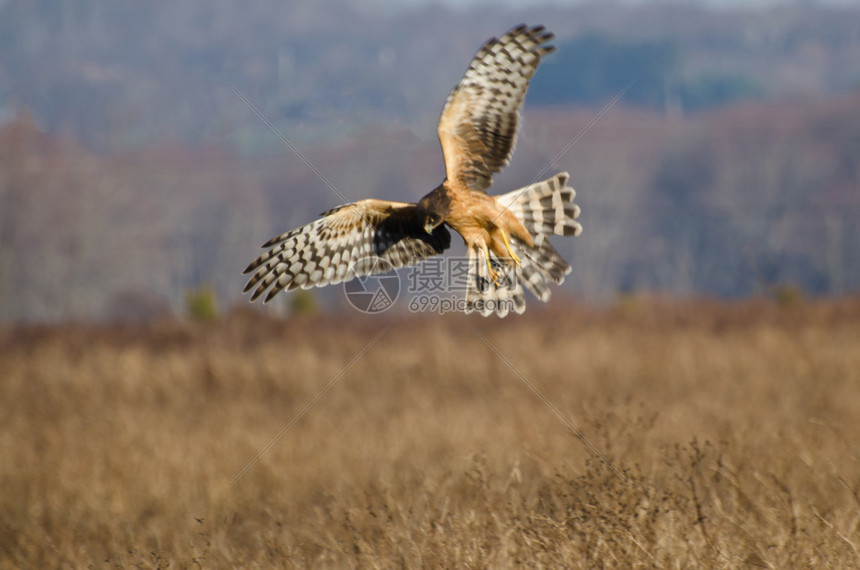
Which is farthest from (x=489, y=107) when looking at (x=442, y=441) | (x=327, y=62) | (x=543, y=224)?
(x=327, y=62)

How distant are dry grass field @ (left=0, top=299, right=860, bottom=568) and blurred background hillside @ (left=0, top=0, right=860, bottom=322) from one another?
3.59 meters

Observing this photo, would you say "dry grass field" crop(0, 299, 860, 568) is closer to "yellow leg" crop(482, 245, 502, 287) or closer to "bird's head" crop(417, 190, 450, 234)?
"yellow leg" crop(482, 245, 502, 287)

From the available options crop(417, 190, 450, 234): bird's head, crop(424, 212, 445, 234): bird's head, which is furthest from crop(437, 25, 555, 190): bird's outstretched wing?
crop(424, 212, 445, 234): bird's head

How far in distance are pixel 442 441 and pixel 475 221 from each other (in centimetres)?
412

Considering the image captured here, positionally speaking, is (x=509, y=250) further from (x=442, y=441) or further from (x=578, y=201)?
(x=578, y=201)

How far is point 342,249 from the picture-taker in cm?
548

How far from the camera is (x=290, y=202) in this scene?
182 feet

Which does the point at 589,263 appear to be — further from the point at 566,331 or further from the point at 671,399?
the point at 671,399

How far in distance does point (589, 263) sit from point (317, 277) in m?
52.3

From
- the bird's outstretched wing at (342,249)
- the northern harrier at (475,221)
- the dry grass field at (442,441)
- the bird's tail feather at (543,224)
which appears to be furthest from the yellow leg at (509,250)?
the dry grass field at (442,441)

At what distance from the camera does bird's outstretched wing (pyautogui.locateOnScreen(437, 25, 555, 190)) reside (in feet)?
15.8

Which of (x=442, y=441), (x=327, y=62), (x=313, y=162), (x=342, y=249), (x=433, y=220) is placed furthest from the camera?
(x=313, y=162)

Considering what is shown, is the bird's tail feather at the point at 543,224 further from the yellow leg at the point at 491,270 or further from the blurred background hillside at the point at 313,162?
the blurred background hillside at the point at 313,162

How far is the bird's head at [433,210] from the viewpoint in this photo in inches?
177
